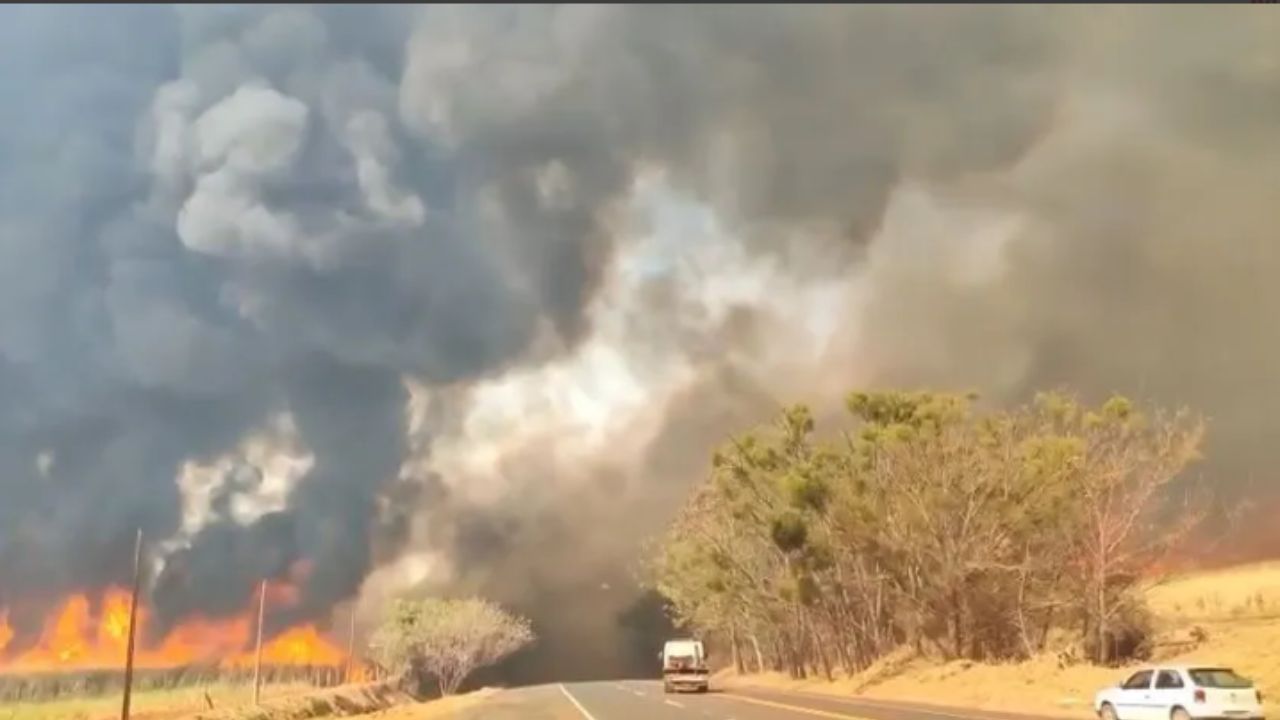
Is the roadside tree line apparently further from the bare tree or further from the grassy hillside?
the bare tree

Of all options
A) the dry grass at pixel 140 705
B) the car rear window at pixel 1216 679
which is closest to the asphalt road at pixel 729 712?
the car rear window at pixel 1216 679

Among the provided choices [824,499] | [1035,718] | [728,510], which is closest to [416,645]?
[728,510]

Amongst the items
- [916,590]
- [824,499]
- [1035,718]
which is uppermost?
[824,499]

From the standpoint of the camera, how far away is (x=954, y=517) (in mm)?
64625

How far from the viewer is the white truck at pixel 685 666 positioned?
240ft

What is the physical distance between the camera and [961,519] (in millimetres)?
64562

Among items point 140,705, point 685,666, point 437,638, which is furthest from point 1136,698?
point 437,638

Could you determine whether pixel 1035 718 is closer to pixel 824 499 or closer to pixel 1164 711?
pixel 1164 711

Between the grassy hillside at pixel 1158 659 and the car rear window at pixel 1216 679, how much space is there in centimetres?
613

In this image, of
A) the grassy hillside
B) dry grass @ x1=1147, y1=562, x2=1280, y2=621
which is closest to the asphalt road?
the grassy hillside

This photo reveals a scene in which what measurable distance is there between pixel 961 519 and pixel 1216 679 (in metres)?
33.1

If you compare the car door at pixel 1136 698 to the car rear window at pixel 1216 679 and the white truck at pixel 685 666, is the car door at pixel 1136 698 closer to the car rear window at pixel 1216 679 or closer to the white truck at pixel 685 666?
the car rear window at pixel 1216 679

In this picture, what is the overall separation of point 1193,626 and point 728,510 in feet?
105

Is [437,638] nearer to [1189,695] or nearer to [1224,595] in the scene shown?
[1224,595]
